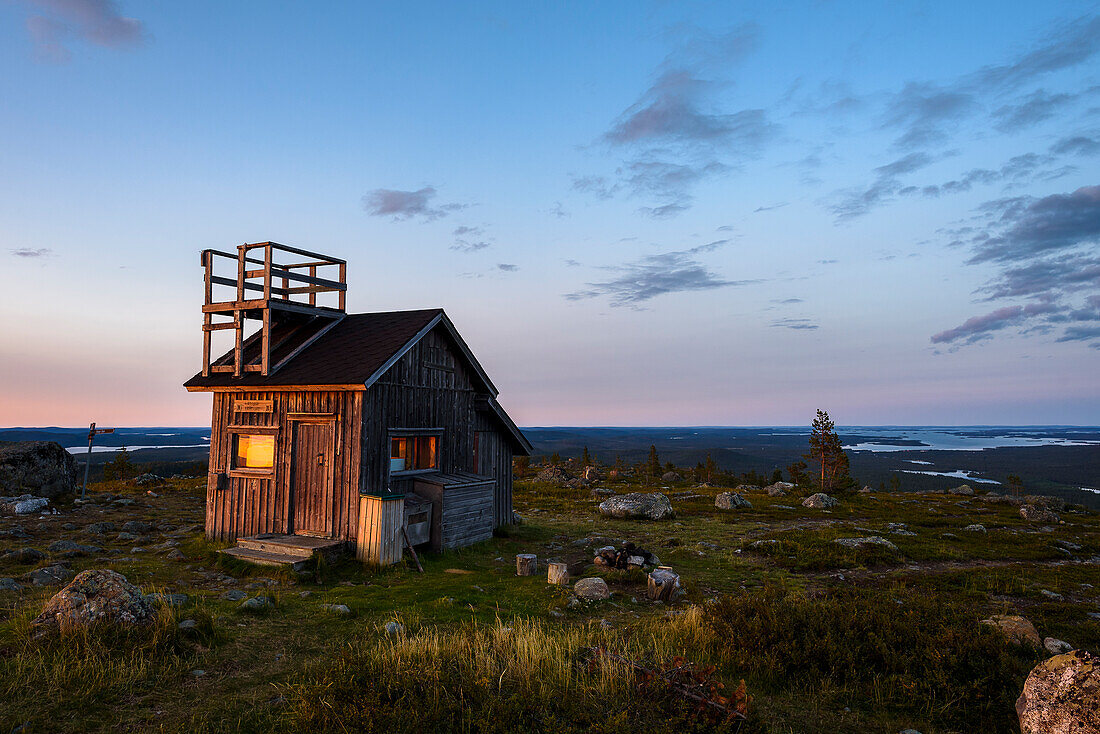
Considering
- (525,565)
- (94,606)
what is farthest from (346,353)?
(94,606)

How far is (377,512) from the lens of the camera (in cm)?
1547

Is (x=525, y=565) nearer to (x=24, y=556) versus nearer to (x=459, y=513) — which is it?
(x=459, y=513)

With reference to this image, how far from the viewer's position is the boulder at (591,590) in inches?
497

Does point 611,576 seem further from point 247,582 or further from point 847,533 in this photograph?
point 847,533

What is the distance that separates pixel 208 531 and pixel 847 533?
22465 millimetres

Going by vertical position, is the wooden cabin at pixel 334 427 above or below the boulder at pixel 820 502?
above

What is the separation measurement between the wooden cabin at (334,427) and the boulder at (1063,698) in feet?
43.2

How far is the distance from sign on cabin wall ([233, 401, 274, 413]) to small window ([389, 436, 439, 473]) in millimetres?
3712

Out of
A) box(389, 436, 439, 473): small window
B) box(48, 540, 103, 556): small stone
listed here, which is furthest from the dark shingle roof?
box(48, 540, 103, 556): small stone

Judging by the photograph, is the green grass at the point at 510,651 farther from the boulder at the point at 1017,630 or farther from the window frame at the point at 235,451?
the window frame at the point at 235,451

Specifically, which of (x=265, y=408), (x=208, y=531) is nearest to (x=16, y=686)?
(x=265, y=408)

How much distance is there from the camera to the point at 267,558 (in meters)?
15.0

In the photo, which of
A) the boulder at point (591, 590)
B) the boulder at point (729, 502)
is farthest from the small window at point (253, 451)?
the boulder at point (729, 502)

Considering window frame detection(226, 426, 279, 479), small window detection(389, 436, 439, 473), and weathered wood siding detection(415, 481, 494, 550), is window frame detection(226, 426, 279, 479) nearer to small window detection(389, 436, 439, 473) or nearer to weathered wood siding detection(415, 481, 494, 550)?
small window detection(389, 436, 439, 473)
